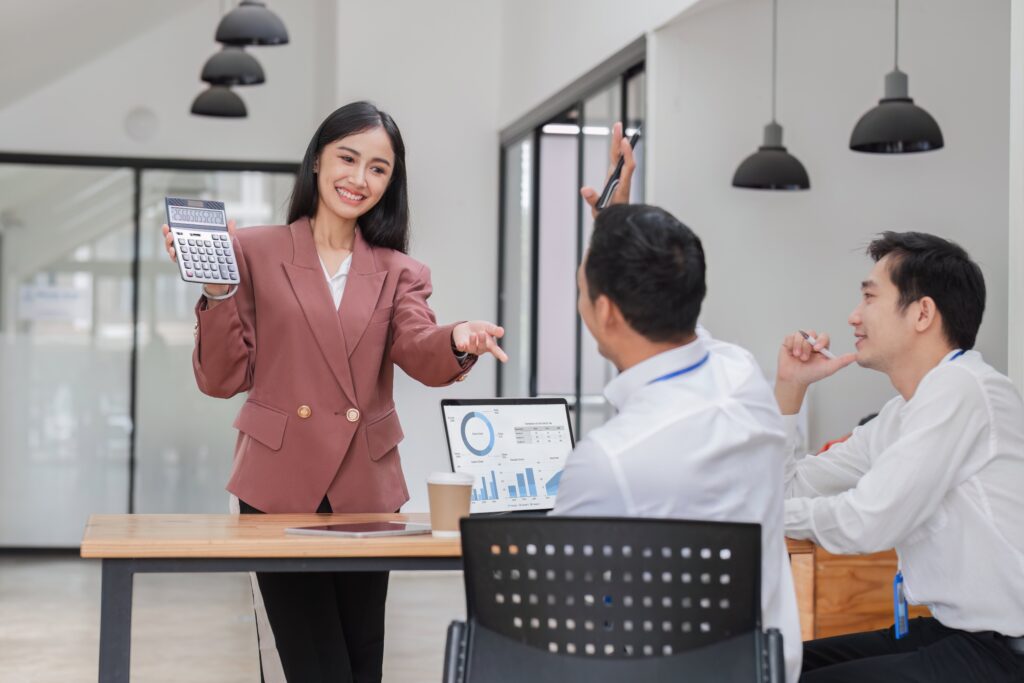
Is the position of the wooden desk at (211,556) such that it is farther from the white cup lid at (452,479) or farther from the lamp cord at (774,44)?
the lamp cord at (774,44)

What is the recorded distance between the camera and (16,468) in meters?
7.68

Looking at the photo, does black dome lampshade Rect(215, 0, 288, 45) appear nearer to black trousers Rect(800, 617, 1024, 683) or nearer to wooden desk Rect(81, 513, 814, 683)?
wooden desk Rect(81, 513, 814, 683)

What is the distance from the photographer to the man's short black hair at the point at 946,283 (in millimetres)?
2215

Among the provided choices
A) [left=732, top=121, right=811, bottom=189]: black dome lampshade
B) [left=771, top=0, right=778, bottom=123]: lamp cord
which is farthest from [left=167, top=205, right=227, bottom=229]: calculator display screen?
[left=771, top=0, right=778, bottom=123]: lamp cord

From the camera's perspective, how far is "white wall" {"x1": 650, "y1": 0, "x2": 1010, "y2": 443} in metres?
4.97

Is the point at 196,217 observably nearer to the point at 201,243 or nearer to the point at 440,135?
the point at 201,243

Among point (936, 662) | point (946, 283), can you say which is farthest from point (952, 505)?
point (946, 283)

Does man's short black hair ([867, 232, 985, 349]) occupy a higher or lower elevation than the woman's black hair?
lower

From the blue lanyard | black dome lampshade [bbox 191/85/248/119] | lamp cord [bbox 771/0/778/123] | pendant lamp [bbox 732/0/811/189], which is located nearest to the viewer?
the blue lanyard

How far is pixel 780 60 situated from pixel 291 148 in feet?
12.6

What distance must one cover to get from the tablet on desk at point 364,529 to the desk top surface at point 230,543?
0.02 meters

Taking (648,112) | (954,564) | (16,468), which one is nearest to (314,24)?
(16,468)

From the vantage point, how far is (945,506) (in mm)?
2068

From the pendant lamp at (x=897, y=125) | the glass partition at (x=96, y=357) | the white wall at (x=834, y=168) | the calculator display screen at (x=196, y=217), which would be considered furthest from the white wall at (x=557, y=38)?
the calculator display screen at (x=196, y=217)
